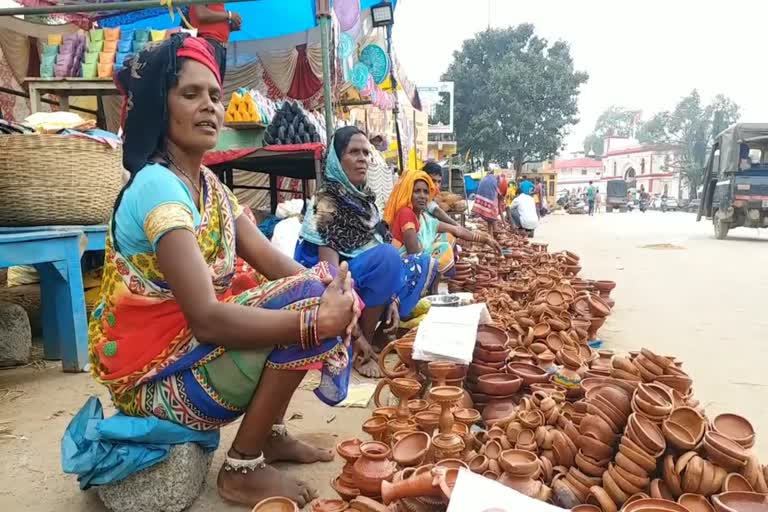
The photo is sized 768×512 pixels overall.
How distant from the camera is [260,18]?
7.93 m

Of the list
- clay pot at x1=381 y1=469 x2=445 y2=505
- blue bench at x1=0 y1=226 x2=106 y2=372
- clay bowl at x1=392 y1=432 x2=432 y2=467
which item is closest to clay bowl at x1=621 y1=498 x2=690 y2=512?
clay pot at x1=381 y1=469 x2=445 y2=505

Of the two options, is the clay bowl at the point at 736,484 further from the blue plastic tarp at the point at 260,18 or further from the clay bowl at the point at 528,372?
the blue plastic tarp at the point at 260,18

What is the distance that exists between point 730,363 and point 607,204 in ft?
113

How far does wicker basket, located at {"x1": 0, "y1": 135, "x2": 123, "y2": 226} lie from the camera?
2.83 m

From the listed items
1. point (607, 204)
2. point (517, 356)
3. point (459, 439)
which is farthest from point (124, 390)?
point (607, 204)

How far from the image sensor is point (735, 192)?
35.5 feet

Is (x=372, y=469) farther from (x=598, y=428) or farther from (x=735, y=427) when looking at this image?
(x=735, y=427)

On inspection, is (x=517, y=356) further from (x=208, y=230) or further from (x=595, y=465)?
(x=208, y=230)

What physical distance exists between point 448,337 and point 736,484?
121 centimetres

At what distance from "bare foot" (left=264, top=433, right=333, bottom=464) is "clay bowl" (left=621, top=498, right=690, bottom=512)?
3.65ft

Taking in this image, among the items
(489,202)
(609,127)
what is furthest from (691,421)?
(609,127)

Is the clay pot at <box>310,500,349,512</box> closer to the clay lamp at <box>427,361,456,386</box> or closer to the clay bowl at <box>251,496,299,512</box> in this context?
the clay bowl at <box>251,496,299,512</box>

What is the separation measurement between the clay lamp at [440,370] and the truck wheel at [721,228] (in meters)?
11.3

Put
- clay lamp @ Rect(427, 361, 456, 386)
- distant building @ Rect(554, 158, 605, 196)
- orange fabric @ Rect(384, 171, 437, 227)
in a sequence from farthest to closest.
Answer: distant building @ Rect(554, 158, 605, 196) < orange fabric @ Rect(384, 171, 437, 227) < clay lamp @ Rect(427, 361, 456, 386)
